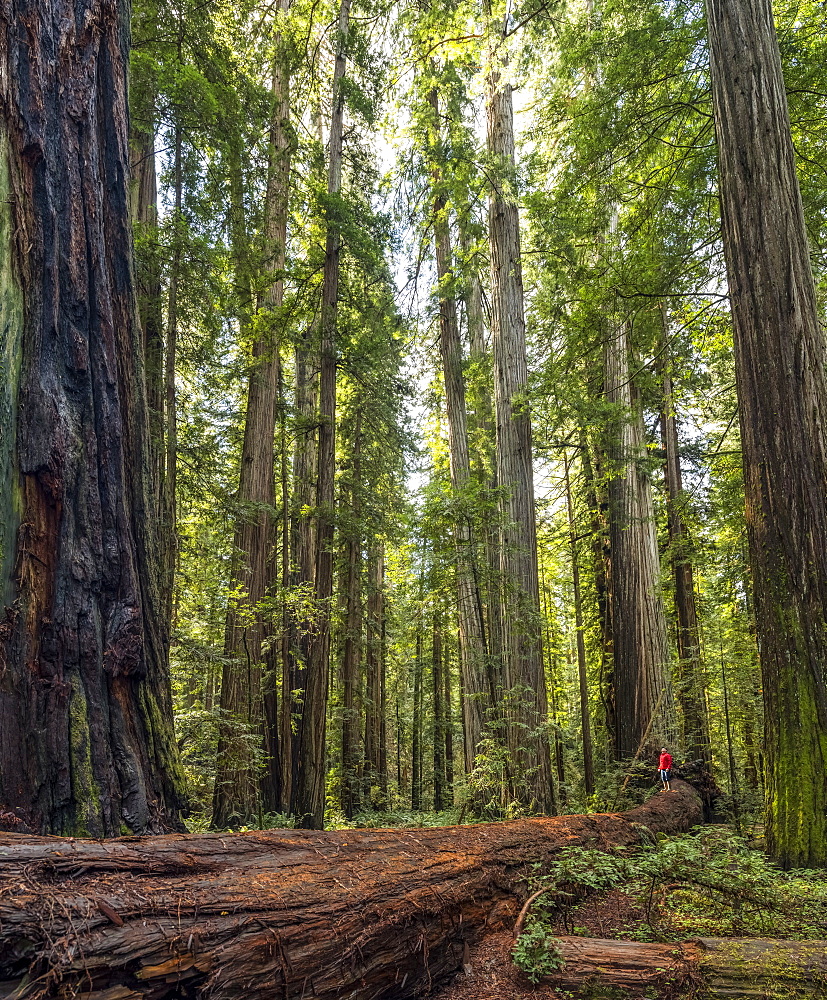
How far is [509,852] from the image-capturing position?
165 inches

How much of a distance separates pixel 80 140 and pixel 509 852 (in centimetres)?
581

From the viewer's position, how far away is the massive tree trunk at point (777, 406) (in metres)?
4.24

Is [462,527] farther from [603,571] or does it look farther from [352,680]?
[352,680]

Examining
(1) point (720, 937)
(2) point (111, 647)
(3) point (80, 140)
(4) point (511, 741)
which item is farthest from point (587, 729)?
(3) point (80, 140)

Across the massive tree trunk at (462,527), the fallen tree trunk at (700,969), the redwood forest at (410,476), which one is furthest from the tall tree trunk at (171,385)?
the fallen tree trunk at (700,969)

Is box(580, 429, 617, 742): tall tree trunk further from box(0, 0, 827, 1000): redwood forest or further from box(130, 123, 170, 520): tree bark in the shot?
box(130, 123, 170, 520): tree bark

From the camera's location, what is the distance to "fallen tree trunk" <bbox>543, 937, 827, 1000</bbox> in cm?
252

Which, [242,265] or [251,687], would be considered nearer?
[242,265]

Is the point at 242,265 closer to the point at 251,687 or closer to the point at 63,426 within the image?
the point at 63,426

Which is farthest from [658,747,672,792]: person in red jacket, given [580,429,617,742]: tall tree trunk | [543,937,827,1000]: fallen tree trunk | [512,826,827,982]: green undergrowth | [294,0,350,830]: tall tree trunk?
[543,937,827,1000]: fallen tree trunk

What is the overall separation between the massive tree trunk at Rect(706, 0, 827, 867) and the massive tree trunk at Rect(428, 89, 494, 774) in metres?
3.44

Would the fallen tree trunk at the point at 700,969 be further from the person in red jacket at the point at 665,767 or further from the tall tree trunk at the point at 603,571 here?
the tall tree trunk at the point at 603,571

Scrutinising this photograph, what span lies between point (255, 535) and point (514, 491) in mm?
4942

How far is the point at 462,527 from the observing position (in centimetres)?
795
